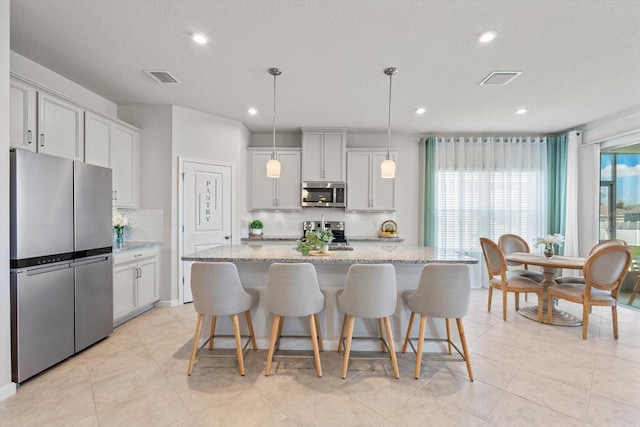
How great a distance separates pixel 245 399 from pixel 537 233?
5.47 m

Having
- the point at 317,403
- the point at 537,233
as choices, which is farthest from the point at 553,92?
the point at 317,403

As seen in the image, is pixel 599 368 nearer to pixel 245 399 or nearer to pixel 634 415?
pixel 634 415

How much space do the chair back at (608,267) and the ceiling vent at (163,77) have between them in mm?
4892

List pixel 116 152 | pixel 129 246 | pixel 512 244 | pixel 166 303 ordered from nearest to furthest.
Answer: pixel 129 246 < pixel 116 152 < pixel 166 303 < pixel 512 244

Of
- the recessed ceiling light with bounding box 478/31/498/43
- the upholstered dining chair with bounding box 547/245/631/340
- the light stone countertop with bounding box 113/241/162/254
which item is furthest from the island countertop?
the recessed ceiling light with bounding box 478/31/498/43

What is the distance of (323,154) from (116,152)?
116 inches

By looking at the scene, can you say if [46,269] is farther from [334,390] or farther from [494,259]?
[494,259]

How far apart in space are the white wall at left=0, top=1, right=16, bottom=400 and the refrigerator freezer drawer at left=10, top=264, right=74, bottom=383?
0.23 feet

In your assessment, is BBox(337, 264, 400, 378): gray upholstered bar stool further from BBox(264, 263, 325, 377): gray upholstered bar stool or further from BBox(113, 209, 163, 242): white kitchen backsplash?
BBox(113, 209, 163, 242): white kitchen backsplash

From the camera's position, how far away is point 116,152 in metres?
3.60

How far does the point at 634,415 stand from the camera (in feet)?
6.30

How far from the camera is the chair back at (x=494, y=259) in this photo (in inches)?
144

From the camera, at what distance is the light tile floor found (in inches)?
73.7

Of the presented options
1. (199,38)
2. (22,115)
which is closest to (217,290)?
(199,38)
